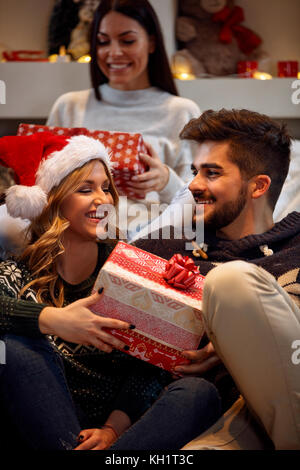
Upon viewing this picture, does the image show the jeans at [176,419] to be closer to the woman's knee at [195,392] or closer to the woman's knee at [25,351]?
the woman's knee at [195,392]

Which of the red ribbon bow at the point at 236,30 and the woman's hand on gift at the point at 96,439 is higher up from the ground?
the red ribbon bow at the point at 236,30

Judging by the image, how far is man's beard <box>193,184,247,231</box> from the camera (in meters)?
1.50

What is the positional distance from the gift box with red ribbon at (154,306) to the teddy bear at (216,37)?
187cm

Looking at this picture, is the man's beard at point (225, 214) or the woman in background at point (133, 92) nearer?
the man's beard at point (225, 214)

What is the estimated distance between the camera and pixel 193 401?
105cm

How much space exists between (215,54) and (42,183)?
1712 millimetres

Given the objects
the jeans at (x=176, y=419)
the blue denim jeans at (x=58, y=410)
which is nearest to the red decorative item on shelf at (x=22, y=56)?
the blue denim jeans at (x=58, y=410)

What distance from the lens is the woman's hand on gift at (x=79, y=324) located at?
110 centimetres

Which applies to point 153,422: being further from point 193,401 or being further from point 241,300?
point 241,300

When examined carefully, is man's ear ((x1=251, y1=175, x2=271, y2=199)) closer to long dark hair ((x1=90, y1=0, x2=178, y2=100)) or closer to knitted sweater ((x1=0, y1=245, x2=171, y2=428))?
knitted sweater ((x1=0, y1=245, x2=171, y2=428))

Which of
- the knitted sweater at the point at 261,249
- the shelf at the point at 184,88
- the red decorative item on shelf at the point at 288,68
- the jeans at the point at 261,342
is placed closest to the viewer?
the jeans at the point at 261,342

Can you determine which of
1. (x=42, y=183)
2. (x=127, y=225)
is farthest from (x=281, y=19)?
(x=42, y=183)

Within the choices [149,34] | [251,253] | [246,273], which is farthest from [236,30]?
[246,273]

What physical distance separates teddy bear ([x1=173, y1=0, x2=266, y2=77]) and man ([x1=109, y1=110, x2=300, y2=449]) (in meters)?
1.36
